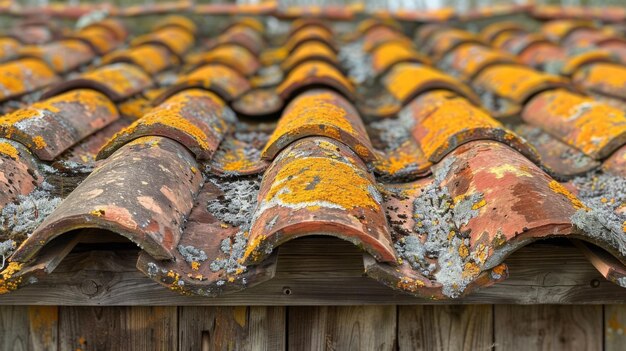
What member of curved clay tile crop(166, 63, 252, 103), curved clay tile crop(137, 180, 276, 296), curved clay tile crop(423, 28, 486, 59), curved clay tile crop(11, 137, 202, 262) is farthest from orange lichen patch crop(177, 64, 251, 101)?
curved clay tile crop(423, 28, 486, 59)

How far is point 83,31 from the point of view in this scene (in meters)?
4.70

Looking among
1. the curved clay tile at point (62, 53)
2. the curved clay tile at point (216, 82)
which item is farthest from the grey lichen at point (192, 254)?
the curved clay tile at point (62, 53)

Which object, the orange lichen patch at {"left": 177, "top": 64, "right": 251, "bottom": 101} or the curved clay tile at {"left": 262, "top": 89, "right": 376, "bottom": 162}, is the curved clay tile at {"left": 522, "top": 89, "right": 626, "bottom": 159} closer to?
the curved clay tile at {"left": 262, "top": 89, "right": 376, "bottom": 162}

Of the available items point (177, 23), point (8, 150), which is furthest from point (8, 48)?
point (8, 150)

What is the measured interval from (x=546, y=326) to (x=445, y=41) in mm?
2931

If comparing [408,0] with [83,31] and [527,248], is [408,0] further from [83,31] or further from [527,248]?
[527,248]

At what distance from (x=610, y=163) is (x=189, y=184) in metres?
1.67

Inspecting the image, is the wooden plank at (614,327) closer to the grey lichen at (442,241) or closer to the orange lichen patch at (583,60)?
the grey lichen at (442,241)

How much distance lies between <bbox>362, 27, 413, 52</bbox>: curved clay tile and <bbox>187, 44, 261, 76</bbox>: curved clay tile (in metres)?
0.98

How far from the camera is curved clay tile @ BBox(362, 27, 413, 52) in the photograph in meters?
4.57

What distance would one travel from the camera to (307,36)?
14.4ft

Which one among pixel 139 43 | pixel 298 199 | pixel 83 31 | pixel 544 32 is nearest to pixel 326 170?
pixel 298 199

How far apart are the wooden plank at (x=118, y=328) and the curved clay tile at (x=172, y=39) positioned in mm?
2503

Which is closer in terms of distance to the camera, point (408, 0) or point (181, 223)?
point (181, 223)
